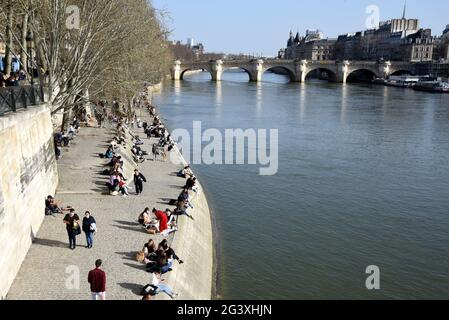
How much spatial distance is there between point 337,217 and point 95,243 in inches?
375

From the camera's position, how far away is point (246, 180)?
76.0ft

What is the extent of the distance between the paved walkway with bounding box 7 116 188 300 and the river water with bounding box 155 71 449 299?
2.61 m

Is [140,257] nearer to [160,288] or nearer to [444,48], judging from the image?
[160,288]

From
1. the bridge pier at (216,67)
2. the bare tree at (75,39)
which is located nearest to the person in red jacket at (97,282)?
the bare tree at (75,39)

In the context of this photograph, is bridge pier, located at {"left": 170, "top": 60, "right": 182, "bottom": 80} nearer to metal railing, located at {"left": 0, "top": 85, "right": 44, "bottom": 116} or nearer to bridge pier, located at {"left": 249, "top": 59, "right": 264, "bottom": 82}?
bridge pier, located at {"left": 249, "top": 59, "right": 264, "bottom": 82}

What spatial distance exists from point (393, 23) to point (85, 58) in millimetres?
144922

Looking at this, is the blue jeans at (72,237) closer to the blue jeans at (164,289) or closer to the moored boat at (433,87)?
the blue jeans at (164,289)

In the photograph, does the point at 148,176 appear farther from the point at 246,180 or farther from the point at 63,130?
the point at 63,130

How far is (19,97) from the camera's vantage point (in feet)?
44.9

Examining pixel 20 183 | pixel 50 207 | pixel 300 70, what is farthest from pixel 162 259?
pixel 300 70

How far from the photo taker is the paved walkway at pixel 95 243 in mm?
10531

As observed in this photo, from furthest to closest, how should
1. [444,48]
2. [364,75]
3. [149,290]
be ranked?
1. [444,48]
2. [364,75]
3. [149,290]

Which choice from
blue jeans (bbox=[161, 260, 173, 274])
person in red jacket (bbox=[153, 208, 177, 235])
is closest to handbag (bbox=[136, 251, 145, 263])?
blue jeans (bbox=[161, 260, 173, 274])
